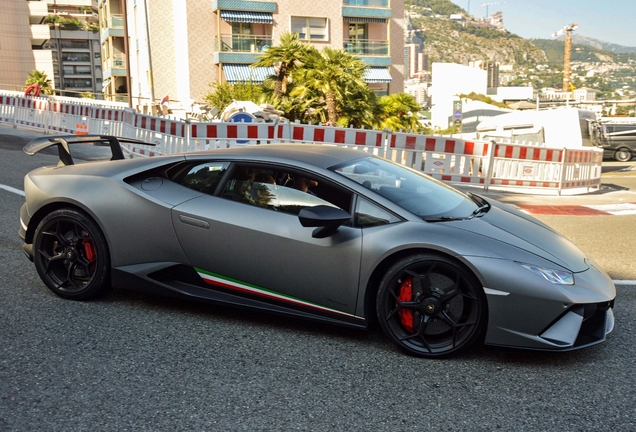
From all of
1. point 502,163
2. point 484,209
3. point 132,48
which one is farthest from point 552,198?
point 132,48

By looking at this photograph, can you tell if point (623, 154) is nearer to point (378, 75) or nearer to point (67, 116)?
point (378, 75)

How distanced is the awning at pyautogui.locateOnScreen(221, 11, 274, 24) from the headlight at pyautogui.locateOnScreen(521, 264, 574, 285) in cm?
4653

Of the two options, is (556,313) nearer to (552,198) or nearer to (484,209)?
Result: (484,209)

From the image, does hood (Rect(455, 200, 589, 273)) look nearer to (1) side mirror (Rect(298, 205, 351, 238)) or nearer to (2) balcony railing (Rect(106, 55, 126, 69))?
(1) side mirror (Rect(298, 205, 351, 238))

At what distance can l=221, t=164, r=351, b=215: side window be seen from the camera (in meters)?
4.19

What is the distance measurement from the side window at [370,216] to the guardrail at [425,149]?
8.88 m

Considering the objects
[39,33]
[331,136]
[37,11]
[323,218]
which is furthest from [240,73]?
[37,11]

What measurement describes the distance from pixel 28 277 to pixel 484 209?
11.5 feet

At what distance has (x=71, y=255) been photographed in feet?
15.6

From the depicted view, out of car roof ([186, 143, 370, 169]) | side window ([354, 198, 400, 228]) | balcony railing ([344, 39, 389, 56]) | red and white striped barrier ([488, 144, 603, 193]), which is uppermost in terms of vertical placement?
balcony railing ([344, 39, 389, 56])

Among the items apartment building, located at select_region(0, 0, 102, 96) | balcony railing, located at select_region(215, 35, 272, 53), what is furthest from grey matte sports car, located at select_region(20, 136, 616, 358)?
apartment building, located at select_region(0, 0, 102, 96)

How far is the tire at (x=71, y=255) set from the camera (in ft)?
15.4

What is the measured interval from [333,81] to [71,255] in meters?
24.9

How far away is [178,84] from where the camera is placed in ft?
167
